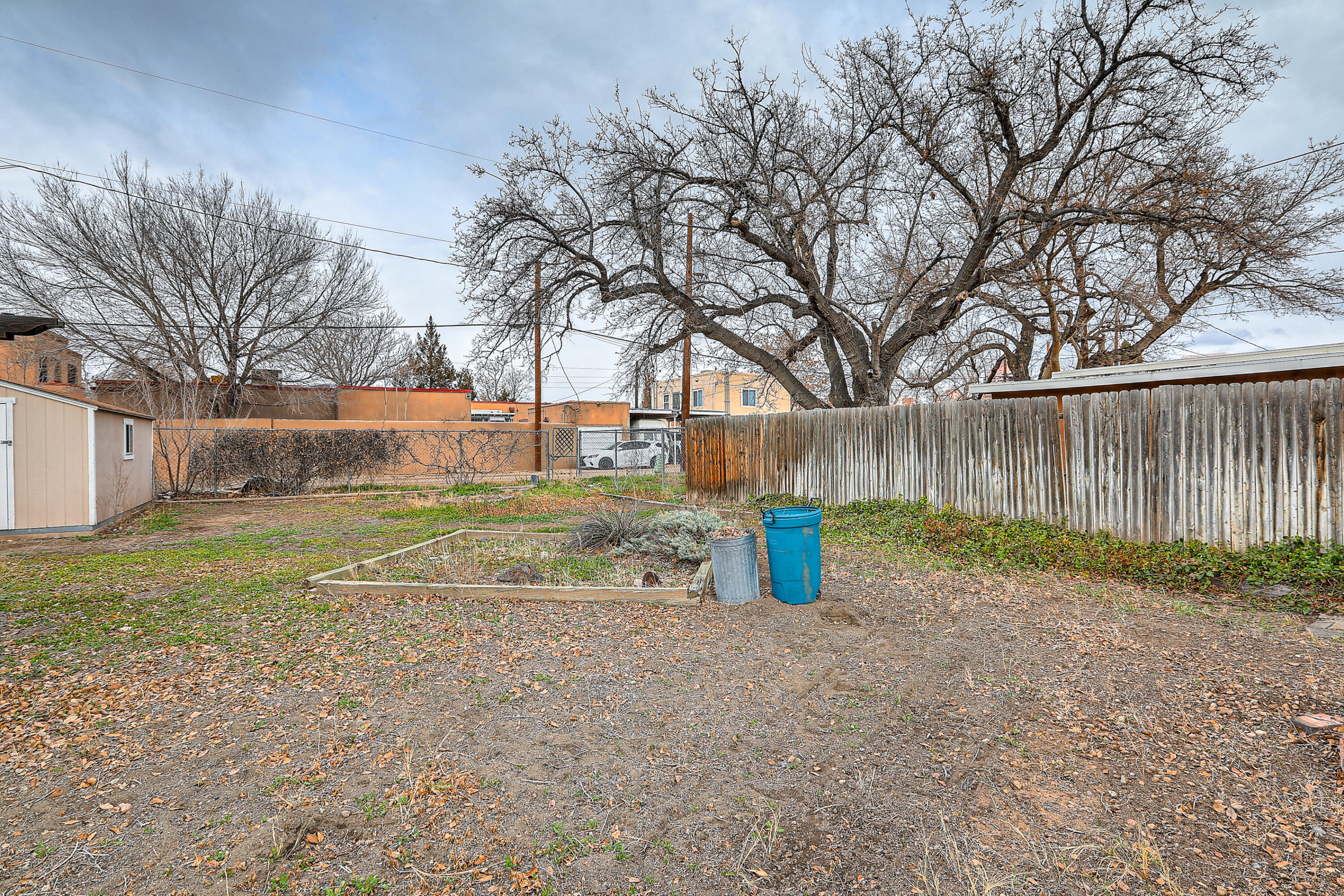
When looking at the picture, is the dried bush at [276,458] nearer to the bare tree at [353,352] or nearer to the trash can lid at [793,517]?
the bare tree at [353,352]

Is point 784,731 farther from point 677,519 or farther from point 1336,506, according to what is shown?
point 1336,506

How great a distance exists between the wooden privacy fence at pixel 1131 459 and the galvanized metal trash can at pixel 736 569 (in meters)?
Answer: 4.66

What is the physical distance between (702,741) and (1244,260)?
1706cm

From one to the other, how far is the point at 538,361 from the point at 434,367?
30979mm

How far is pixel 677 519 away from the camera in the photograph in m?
8.35

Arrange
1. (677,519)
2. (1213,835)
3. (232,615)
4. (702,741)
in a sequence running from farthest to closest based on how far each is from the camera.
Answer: (677,519) → (232,615) → (702,741) → (1213,835)

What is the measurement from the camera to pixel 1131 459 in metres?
7.24

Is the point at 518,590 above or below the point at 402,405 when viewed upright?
below

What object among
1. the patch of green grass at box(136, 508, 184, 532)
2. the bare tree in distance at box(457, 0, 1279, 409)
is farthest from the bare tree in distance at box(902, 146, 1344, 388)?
the patch of green grass at box(136, 508, 184, 532)

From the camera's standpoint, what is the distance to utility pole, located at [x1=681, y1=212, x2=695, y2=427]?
15.3 metres

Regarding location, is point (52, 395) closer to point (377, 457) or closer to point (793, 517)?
point (377, 457)

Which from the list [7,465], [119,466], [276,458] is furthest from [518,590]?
[276,458]

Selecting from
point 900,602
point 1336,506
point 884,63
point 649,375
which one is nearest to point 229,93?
point 649,375

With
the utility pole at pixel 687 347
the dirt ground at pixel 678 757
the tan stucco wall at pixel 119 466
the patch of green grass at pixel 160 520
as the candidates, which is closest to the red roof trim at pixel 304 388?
the tan stucco wall at pixel 119 466
